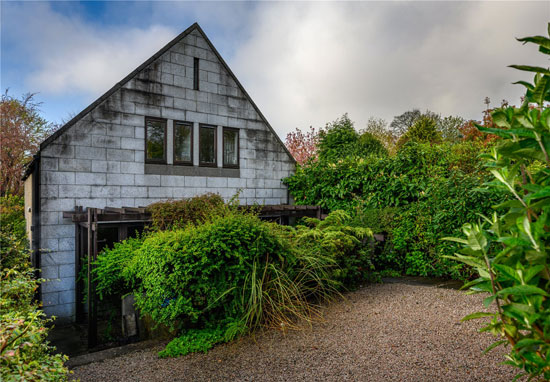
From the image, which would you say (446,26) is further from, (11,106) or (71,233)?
(11,106)

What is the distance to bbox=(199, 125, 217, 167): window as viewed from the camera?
7965 mm

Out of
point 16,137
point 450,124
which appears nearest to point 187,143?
point 16,137

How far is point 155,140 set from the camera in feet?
24.3

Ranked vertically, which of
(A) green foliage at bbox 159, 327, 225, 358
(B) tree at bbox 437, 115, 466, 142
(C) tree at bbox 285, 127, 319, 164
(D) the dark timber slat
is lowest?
(A) green foliage at bbox 159, 327, 225, 358

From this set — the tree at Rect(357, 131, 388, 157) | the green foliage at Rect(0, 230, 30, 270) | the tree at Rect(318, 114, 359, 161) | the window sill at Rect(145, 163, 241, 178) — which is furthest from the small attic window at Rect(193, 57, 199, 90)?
the tree at Rect(357, 131, 388, 157)

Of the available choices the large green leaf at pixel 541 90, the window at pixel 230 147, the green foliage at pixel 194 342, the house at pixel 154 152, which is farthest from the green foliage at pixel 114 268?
the large green leaf at pixel 541 90

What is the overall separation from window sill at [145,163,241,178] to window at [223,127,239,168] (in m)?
0.18

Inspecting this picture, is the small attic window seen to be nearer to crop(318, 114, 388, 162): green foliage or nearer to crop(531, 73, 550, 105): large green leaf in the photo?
crop(318, 114, 388, 162): green foliage

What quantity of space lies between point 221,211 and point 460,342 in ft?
12.3

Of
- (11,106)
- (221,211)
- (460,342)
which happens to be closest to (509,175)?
(460,342)

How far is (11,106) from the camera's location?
14.1m

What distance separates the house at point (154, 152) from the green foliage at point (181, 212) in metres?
1.38

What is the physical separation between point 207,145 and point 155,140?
122 centimetres

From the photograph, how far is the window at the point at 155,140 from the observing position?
Result: 7.28 m
